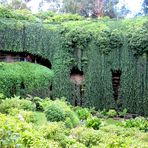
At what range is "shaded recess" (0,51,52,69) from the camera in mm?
21203

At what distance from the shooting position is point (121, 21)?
21250mm

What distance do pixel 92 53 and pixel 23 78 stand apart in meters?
4.80

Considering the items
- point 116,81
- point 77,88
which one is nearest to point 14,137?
point 77,88

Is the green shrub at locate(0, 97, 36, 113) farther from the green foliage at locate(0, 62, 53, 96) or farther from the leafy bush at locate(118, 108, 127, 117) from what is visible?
the leafy bush at locate(118, 108, 127, 117)

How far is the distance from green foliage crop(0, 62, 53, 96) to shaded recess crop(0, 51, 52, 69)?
1.13m

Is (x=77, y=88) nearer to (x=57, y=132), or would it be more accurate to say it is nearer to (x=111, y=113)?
(x=111, y=113)

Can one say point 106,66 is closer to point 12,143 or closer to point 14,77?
point 14,77

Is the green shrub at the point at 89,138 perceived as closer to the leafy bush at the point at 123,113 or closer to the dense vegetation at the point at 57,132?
the dense vegetation at the point at 57,132

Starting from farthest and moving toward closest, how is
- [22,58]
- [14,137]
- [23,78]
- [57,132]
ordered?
1. [22,58]
2. [23,78]
3. [57,132]
4. [14,137]

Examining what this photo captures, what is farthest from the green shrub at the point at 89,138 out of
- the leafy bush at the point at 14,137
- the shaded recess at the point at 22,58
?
the shaded recess at the point at 22,58

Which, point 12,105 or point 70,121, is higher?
point 12,105

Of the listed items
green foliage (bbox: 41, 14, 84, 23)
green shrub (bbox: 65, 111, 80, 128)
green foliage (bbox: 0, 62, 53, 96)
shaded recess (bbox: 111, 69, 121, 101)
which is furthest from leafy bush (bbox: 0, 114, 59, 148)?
green foliage (bbox: 41, 14, 84, 23)

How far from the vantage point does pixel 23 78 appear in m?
19.5

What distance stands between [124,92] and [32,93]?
5.84m
